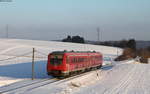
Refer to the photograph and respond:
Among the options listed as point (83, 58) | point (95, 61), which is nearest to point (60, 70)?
point (83, 58)

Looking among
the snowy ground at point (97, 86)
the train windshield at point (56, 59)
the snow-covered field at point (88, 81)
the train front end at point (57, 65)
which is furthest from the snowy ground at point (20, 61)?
the snowy ground at point (97, 86)

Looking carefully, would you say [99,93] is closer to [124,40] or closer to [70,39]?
[70,39]

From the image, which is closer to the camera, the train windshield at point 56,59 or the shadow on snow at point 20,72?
the train windshield at point 56,59

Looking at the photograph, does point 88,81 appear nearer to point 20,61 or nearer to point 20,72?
point 20,72

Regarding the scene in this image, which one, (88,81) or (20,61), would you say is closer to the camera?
(88,81)

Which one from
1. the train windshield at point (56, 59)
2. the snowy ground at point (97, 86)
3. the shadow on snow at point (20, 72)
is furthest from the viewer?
the shadow on snow at point (20, 72)

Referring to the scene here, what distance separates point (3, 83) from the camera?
80.1ft

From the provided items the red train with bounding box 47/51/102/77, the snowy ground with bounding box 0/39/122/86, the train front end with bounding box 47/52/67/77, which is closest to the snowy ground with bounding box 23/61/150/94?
the red train with bounding box 47/51/102/77

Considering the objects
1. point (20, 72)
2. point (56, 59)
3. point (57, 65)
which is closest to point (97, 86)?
point (57, 65)

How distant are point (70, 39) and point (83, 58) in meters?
134

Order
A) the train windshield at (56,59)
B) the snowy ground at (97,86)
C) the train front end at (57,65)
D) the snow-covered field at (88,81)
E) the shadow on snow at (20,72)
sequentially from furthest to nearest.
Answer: the shadow on snow at (20,72) → the train windshield at (56,59) → the train front end at (57,65) → the snow-covered field at (88,81) → the snowy ground at (97,86)

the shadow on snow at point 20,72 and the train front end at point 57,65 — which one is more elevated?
the train front end at point 57,65

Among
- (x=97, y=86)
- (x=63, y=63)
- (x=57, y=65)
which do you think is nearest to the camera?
(x=97, y=86)

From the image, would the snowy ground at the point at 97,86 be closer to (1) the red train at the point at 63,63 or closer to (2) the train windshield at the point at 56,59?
(1) the red train at the point at 63,63
